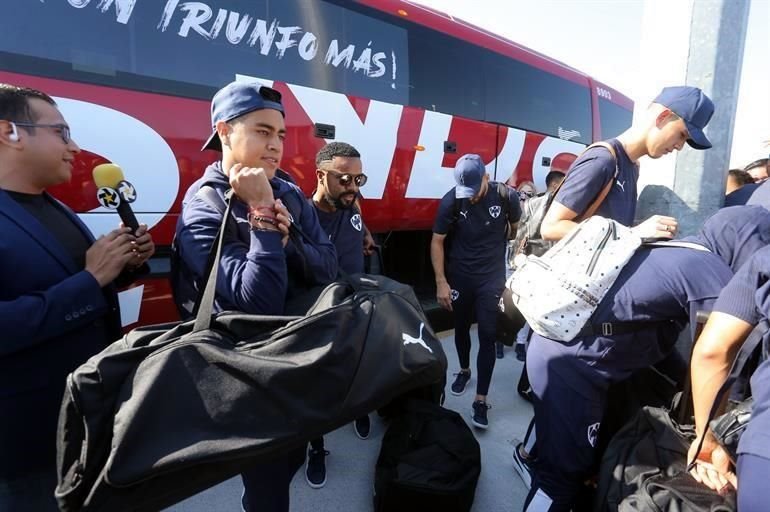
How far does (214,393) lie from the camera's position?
87cm

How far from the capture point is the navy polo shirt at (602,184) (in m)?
1.78

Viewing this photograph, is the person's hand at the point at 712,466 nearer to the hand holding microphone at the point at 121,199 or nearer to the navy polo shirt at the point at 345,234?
the navy polo shirt at the point at 345,234

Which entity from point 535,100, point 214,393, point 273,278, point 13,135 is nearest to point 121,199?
point 13,135

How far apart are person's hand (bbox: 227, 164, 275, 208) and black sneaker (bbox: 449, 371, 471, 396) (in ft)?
7.74

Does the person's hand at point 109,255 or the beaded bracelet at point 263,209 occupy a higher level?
the beaded bracelet at point 263,209

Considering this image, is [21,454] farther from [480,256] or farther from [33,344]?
[480,256]

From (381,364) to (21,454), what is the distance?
101cm

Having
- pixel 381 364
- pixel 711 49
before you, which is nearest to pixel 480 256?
pixel 711 49

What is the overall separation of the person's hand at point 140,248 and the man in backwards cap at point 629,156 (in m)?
1.60

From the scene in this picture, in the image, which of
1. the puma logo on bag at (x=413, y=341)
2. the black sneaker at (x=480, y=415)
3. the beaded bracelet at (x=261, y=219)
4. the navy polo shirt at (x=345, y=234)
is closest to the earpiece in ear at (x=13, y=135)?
the beaded bracelet at (x=261, y=219)

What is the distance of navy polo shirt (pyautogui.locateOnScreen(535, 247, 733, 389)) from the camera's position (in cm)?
128

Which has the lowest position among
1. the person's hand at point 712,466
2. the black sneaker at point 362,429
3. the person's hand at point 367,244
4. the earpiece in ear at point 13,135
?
the black sneaker at point 362,429

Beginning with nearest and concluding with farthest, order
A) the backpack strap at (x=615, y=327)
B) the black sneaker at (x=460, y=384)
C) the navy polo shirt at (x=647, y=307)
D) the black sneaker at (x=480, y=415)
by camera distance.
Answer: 1. the navy polo shirt at (x=647, y=307)
2. the backpack strap at (x=615, y=327)
3. the black sneaker at (x=480, y=415)
4. the black sneaker at (x=460, y=384)

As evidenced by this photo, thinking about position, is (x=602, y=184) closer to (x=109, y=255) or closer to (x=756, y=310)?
(x=756, y=310)
